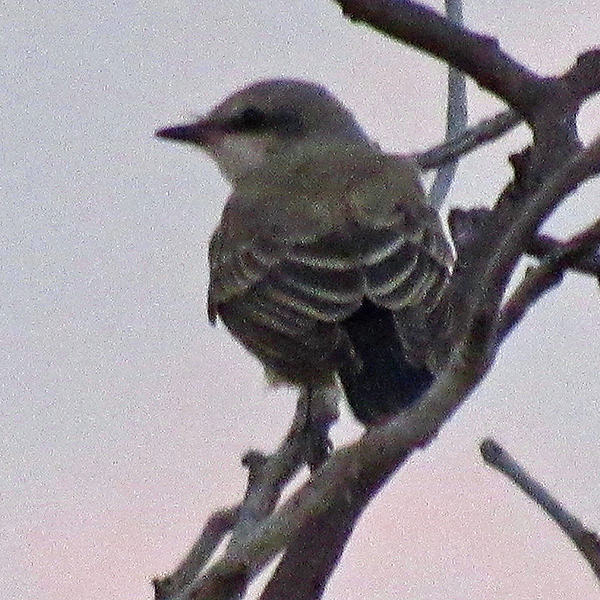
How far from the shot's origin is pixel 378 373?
2250 millimetres

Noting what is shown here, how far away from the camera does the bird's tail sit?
2203mm

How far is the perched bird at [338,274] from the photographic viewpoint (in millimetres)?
2273

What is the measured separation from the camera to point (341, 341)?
234 centimetres

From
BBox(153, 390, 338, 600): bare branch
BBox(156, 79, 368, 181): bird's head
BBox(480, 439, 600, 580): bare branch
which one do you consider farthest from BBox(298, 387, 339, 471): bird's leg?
BBox(156, 79, 368, 181): bird's head

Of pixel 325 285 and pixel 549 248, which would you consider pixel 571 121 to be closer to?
pixel 549 248

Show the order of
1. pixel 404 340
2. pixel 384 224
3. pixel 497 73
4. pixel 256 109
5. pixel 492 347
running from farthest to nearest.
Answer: pixel 256 109 → pixel 384 224 → pixel 404 340 → pixel 497 73 → pixel 492 347

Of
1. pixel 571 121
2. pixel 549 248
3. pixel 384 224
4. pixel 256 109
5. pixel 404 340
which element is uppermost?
pixel 256 109

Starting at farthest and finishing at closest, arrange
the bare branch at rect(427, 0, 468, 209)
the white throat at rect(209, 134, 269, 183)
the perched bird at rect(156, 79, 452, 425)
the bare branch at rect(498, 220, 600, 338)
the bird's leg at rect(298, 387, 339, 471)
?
the white throat at rect(209, 134, 269, 183) → the perched bird at rect(156, 79, 452, 425) → the bare branch at rect(427, 0, 468, 209) → the bird's leg at rect(298, 387, 339, 471) → the bare branch at rect(498, 220, 600, 338)

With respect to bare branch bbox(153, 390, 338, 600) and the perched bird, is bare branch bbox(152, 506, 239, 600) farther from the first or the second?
the perched bird

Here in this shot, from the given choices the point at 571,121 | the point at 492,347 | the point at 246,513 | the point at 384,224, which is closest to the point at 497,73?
the point at 571,121

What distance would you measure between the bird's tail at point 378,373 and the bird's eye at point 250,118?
102 centimetres

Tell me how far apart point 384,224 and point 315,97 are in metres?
0.88

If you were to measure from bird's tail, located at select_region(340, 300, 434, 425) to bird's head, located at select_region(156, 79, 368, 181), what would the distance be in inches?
37.9

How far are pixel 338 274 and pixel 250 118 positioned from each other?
0.98 metres
